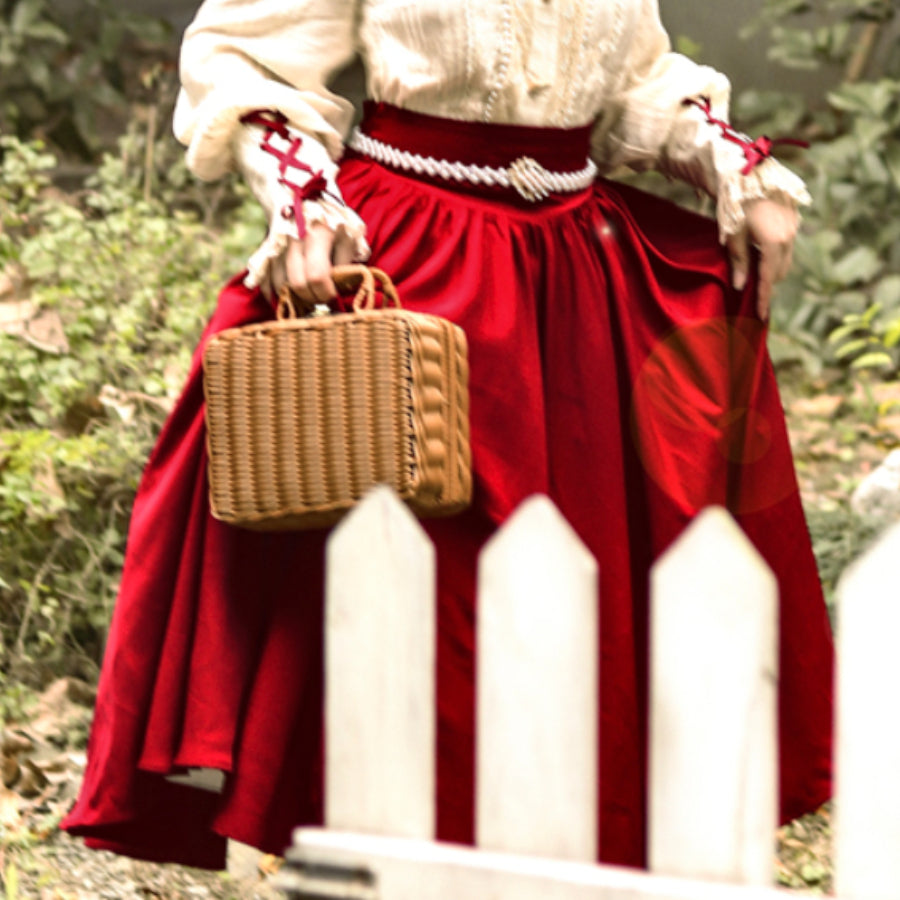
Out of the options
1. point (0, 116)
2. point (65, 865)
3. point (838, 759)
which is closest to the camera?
point (838, 759)

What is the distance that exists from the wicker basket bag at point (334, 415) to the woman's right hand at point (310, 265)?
0.16ft

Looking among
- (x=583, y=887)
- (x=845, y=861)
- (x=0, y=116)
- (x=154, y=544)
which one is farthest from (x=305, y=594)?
(x=0, y=116)

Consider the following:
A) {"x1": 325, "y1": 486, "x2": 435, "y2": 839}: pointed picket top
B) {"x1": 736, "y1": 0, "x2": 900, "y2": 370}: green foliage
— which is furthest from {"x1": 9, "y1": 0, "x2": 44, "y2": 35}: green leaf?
{"x1": 325, "y1": 486, "x2": 435, "y2": 839}: pointed picket top

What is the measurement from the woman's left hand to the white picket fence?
3.06 ft

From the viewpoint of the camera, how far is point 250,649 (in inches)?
70.4

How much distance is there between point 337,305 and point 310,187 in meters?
0.14

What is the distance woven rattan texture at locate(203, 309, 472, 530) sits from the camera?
1.53 meters

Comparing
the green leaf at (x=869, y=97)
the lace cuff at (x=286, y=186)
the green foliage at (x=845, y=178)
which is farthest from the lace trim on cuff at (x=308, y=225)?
the green leaf at (x=869, y=97)

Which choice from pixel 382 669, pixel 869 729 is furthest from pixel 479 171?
pixel 869 729

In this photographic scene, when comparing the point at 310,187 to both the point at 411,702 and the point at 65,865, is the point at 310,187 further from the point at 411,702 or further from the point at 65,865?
the point at 65,865

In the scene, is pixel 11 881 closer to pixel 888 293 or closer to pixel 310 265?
pixel 310 265

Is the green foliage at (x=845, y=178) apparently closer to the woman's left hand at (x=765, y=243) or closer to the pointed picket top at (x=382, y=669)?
the woman's left hand at (x=765, y=243)

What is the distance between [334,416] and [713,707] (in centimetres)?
62

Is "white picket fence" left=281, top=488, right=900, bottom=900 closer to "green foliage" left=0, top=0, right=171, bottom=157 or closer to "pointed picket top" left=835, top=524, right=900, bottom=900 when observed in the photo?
"pointed picket top" left=835, top=524, right=900, bottom=900
